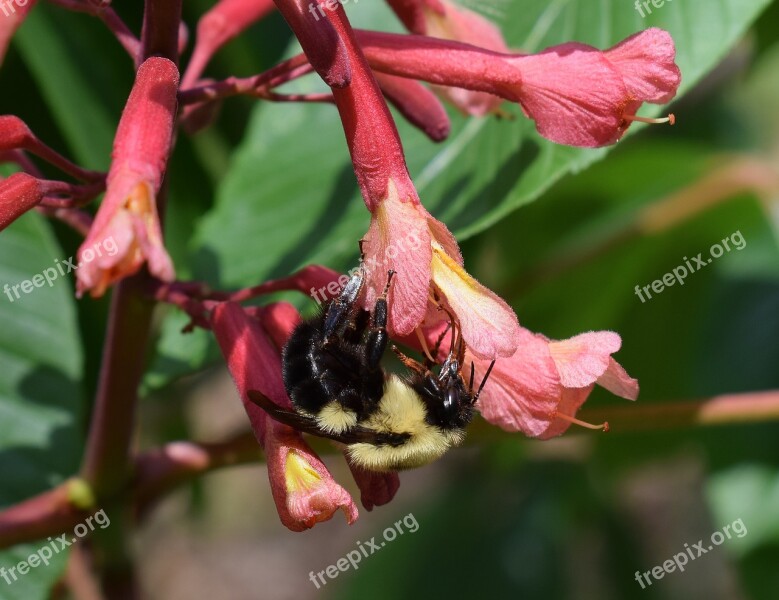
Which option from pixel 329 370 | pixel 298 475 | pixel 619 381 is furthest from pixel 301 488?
pixel 619 381

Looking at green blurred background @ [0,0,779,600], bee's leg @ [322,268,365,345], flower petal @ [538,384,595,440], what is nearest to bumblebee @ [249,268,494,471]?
bee's leg @ [322,268,365,345]

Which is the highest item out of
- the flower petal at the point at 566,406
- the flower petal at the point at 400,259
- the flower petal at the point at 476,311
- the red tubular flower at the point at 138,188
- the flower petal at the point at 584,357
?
the red tubular flower at the point at 138,188

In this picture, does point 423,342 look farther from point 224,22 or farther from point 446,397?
point 224,22

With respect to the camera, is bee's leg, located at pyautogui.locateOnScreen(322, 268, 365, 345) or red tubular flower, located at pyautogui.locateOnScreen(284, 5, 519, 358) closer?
red tubular flower, located at pyautogui.locateOnScreen(284, 5, 519, 358)

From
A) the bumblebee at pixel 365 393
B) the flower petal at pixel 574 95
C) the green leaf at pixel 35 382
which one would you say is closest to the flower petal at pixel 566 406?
the bumblebee at pixel 365 393

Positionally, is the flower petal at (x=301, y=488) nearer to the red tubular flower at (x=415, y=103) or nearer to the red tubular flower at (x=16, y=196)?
the red tubular flower at (x=16, y=196)

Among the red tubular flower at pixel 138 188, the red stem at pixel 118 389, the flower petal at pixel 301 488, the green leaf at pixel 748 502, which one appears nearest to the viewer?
the red tubular flower at pixel 138 188

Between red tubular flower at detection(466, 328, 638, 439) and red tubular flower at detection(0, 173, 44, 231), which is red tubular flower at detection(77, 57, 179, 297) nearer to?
red tubular flower at detection(0, 173, 44, 231)

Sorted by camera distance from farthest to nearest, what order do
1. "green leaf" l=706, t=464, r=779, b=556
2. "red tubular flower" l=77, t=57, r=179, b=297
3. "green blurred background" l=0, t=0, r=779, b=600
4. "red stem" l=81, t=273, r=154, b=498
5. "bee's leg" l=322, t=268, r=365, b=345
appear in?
"green leaf" l=706, t=464, r=779, b=556 → "green blurred background" l=0, t=0, r=779, b=600 → "red stem" l=81, t=273, r=154, b=498 → "bee's leg" l=322, t=268, r=365, b=345 → "red tubular flower" l=77, t=57, r=179, b=297
